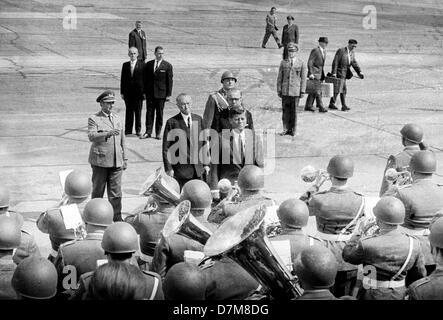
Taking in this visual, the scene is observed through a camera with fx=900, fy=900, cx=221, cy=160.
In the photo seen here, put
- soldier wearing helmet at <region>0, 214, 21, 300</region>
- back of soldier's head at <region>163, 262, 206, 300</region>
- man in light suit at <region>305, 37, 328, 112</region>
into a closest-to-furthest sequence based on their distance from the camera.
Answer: back of soldier's head at <region>163, 262, 206, 300</region>
soldier wearing helmet at <region>0, 214, 21, 300</region>
man in light suit at <region>305, 37, 328, 112</region>

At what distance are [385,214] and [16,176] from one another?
24.4 ft

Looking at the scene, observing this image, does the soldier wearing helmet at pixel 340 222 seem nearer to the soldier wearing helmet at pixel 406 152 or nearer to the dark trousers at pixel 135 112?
the soldier wearing helmet at pixel 406 152

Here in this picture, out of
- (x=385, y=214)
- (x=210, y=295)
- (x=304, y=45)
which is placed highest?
(x=304, y=45)

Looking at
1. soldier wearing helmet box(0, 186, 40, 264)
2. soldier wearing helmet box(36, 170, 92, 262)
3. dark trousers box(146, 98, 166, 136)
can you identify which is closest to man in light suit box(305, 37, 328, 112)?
dark trousers box(146, 98, 166, 136)

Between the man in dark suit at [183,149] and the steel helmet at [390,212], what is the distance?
3.89m

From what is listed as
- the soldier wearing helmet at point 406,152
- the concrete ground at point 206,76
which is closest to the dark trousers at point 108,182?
the concrete ground at point 206,76

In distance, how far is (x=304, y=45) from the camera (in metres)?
28.1

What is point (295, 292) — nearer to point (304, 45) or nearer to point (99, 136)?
point (99, 136)

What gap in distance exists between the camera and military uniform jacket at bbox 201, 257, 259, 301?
19.7 ft

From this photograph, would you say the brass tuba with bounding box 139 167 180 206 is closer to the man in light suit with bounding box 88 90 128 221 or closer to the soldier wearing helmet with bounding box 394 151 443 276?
the soldier wearing helmet with bounding box 394 151 443 276

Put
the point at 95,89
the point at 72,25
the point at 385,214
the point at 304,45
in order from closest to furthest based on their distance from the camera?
the point at 385,214, the point at 95,89, the point at 304,45, the point at 72,25

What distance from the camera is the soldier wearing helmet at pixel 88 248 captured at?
6.72 m

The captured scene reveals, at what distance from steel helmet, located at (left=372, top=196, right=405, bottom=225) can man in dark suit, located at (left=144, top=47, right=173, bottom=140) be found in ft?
29.1
